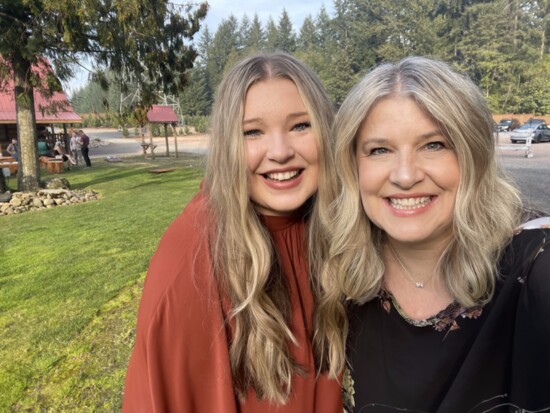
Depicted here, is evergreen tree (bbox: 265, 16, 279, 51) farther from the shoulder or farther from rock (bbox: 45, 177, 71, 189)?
the shoulder

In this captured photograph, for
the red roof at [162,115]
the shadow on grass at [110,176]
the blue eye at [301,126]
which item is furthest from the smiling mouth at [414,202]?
the red roof at [162,115]

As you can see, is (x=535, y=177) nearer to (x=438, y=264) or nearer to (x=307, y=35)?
(x=438, y=264)

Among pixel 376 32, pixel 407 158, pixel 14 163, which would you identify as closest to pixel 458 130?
pixel 407 158

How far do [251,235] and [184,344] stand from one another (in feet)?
1.69

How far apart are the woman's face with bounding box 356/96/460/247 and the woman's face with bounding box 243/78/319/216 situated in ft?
1.01

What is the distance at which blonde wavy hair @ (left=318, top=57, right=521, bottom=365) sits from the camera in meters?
1.53

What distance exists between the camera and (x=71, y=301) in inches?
207

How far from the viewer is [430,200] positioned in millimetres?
1634

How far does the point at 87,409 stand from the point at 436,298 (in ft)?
9.31

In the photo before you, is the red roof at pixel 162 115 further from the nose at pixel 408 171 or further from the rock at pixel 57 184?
the nose at pixel 408 171

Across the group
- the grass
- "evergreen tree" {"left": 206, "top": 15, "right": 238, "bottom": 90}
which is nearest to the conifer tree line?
"evergreen tree" {"left": 206, "top": 15, "right": 238, "bottom": 90}

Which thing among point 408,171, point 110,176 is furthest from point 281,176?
point 110,176

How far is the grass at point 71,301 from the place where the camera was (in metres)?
3.53

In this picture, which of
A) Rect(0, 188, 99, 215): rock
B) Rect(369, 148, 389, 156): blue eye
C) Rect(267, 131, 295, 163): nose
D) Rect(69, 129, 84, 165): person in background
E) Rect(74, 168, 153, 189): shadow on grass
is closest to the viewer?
Rect(369, 148, 389, 156): blue eye
